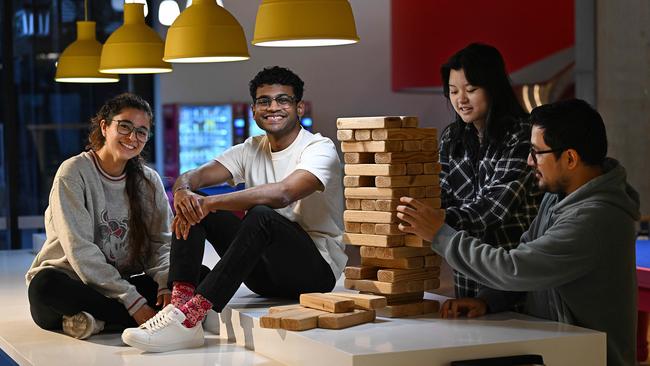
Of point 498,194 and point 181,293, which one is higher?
point 498,194

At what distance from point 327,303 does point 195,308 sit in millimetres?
474

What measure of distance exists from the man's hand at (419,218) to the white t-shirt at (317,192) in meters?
0.60

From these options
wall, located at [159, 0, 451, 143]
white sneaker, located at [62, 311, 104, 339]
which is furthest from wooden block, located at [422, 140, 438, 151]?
wall, located at [159, 0, 451, 143]

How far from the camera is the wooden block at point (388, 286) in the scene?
3.70 meters

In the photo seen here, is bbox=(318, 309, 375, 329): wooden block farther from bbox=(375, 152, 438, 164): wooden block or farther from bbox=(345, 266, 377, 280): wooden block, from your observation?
bbox=(375, 152, 438, 164): wooden block

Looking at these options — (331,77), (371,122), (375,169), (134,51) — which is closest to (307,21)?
(371,122)

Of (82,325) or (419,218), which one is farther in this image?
(82,325)

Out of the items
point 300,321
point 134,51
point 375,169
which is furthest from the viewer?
point 134,51

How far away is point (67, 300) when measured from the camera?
417 cm

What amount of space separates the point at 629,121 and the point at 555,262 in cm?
509

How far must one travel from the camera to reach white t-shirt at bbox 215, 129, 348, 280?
418 centimetres

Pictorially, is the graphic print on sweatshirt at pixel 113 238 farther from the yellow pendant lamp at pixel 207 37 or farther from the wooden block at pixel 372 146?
the wooden block at pixel 372 146

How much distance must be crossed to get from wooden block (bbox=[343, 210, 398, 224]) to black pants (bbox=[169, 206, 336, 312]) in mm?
291

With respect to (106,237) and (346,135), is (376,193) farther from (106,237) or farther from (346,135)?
(106,237)
